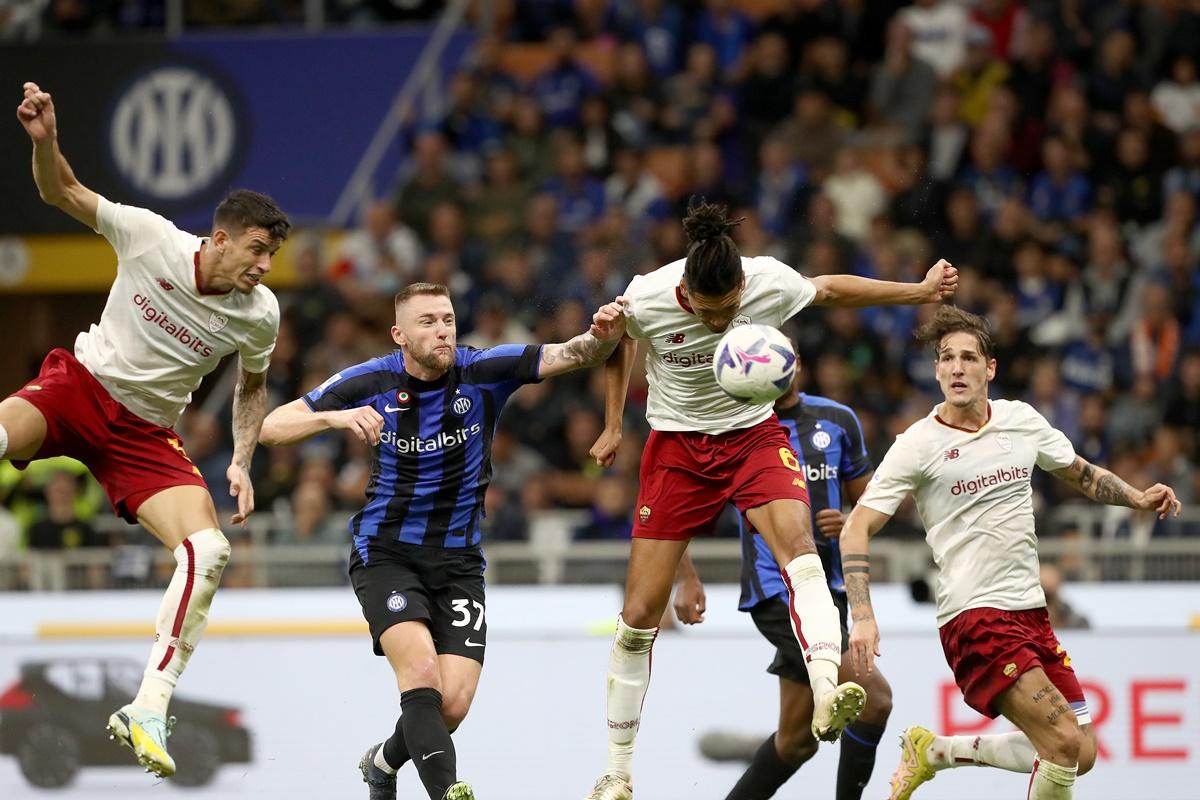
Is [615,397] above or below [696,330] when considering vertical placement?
below

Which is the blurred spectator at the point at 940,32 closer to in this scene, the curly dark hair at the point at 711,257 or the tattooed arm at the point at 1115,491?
the tattooed arm at the point at 1115,491

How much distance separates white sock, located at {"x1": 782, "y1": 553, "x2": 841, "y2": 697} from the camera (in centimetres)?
686

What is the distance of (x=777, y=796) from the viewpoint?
29.5ft

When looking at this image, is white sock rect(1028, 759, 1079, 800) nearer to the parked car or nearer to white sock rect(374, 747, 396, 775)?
white sock rect(374, 747, 396, 775)

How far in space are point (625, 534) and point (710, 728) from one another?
7.44 feet

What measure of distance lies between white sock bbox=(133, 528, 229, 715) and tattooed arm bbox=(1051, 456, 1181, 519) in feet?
11.7

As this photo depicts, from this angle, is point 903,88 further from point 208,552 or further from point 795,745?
point 208,552

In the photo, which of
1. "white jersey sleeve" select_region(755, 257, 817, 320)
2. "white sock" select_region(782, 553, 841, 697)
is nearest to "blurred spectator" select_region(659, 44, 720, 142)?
"white jersey sleeve" select_region(755, 257, 817, 320)

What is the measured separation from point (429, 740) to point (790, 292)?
2.35 metres

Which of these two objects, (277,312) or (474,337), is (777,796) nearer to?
(277,312)

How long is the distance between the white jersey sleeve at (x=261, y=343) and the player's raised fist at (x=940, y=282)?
2.78 m

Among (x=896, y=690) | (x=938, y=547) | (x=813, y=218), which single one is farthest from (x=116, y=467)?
(x=813, y=218)

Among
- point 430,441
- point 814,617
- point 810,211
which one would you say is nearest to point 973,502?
point 814,617

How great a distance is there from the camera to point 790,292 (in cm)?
728
